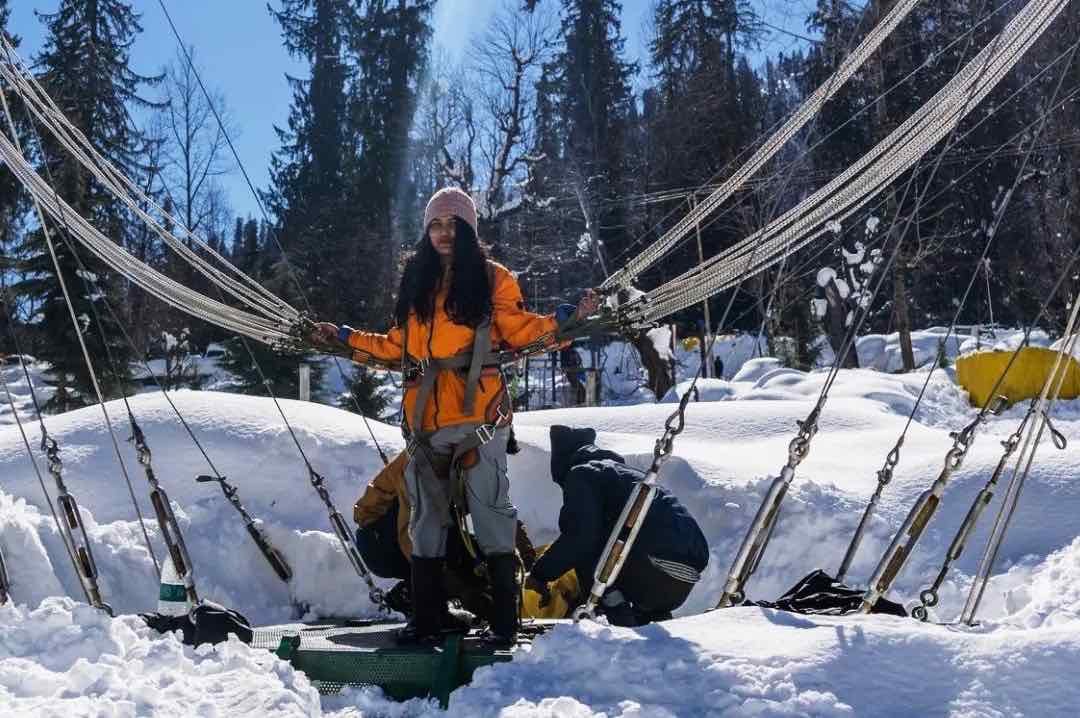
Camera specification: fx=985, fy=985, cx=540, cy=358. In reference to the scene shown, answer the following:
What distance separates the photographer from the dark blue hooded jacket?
13.4 ft

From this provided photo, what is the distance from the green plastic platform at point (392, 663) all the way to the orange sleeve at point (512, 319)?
1.14 metres

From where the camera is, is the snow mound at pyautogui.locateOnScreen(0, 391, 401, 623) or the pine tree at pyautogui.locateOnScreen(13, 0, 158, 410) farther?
the pine tree at pyautogui.locateOnScreen(13, 0, 158, 410)

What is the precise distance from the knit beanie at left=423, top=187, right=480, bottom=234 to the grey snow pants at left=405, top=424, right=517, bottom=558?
32.1 inches

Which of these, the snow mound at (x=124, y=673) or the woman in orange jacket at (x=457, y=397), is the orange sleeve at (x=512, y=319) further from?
the snow mound at (x=124, y=673)

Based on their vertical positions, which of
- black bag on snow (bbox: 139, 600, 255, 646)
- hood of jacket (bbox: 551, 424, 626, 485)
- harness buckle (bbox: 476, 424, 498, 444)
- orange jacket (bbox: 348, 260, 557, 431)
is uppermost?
orange jacket (bbox: 348, 260, 557, 431)

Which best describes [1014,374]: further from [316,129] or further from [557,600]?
[316,129]

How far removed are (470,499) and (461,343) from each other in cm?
59

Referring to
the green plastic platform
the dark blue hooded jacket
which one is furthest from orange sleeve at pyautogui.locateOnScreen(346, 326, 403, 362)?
the green plastic platform

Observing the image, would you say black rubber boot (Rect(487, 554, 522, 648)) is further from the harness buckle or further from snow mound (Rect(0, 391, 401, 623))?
snow mound (Rect(0, 391, 401, 623))

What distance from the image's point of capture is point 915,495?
6438mm

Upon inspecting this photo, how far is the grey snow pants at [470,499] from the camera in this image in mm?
3699

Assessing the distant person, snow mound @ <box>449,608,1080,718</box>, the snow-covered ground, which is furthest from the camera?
the distant person

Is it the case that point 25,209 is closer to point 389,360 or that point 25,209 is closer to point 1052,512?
point 389,360

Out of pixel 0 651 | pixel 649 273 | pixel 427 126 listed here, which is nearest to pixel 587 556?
pixel 0 651
